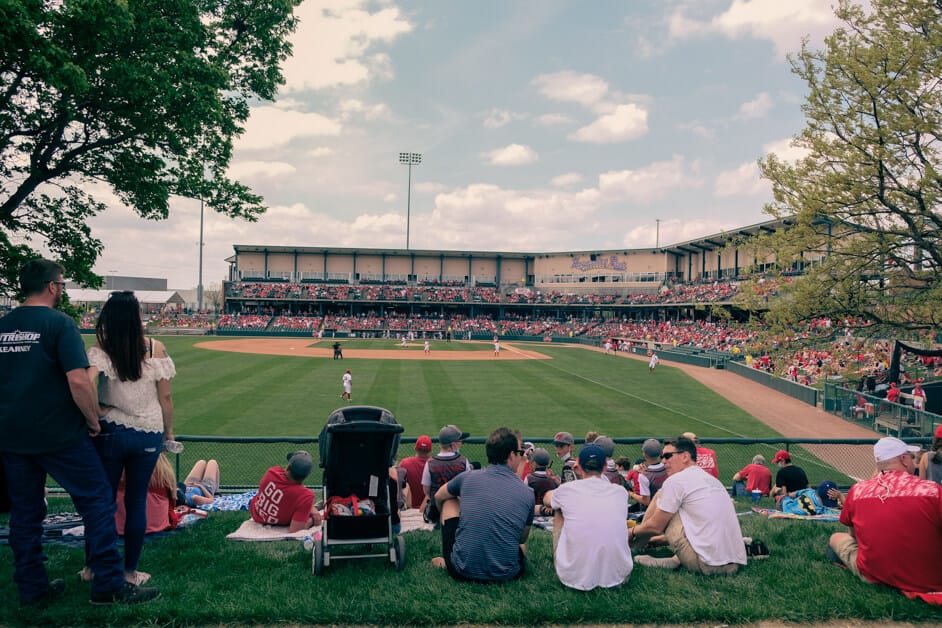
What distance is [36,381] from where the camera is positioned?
13.3ft

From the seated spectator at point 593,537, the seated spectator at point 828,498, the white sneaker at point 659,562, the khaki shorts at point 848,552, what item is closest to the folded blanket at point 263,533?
the seated spectator at point 593,537

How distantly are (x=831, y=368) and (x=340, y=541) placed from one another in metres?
14.7

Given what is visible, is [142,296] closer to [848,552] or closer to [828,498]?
[828,498]

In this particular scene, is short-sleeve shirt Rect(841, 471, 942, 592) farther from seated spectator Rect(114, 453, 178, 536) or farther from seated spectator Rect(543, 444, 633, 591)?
seated spectator Rect(114, 453, 178, 536)

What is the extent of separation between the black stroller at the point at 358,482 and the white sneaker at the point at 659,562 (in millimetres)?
2205

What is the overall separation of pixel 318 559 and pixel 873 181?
1439 centimetres

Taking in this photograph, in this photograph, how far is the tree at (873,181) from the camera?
12.5 metres

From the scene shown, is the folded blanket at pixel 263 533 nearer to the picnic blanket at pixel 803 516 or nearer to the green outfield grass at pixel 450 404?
the green outfield grass at pixel 450 404

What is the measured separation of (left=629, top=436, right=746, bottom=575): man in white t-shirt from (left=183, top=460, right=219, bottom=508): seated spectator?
17.7 feet

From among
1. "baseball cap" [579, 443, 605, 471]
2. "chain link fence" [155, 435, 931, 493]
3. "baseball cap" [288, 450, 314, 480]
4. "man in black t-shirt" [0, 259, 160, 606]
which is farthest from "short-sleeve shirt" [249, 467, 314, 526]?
"chain link fence" [155, 435, 931, 493]

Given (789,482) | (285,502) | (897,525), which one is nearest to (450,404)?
(789,482)

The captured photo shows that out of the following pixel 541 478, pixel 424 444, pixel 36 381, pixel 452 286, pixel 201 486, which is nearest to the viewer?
pixel 36 381

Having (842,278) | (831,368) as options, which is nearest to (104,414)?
(842,278)

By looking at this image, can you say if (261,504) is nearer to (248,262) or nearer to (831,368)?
(831,368)
